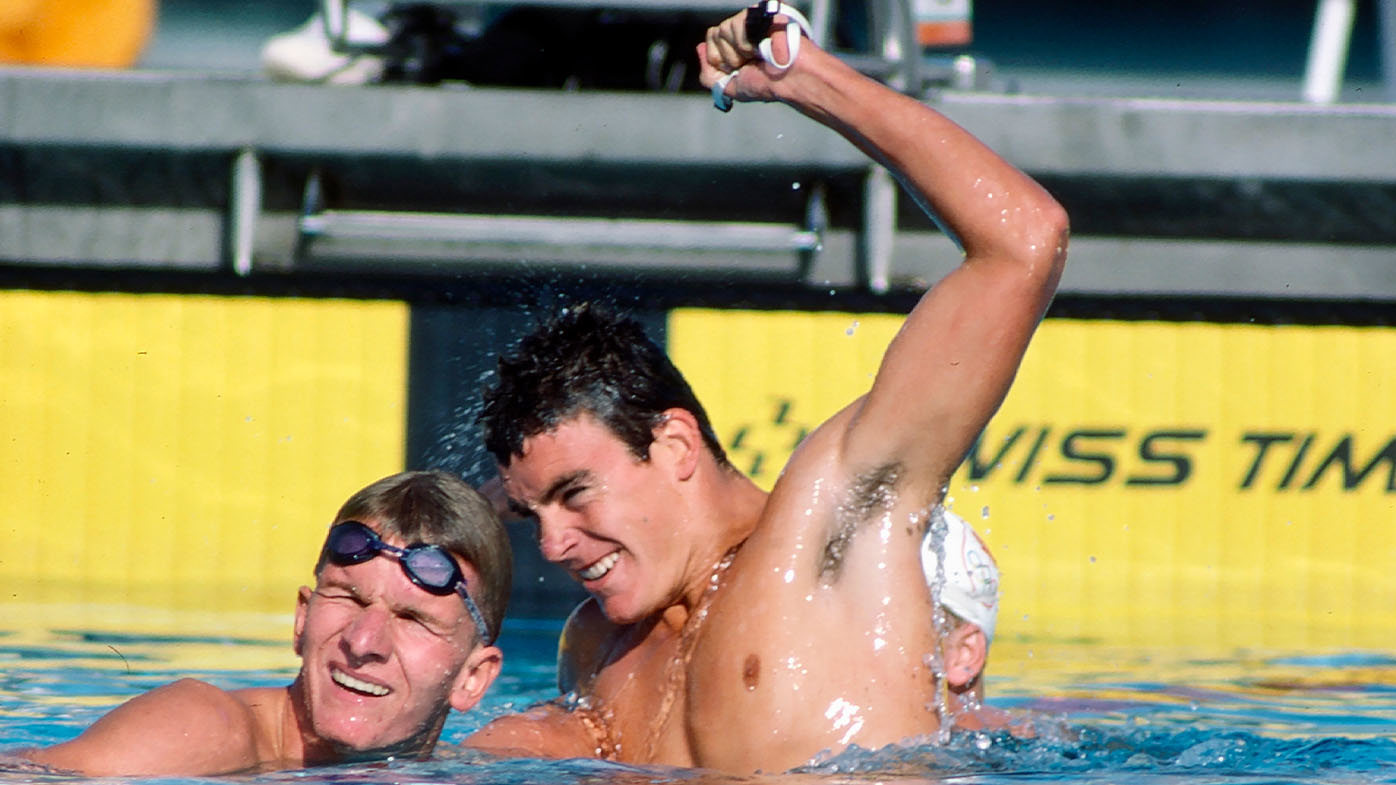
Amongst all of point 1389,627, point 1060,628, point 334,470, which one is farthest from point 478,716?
point 1389,627

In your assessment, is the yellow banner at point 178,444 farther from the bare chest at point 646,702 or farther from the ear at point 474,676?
the ear at point 474,676

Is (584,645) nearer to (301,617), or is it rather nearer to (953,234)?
(301,617)

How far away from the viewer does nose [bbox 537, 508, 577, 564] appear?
329cm

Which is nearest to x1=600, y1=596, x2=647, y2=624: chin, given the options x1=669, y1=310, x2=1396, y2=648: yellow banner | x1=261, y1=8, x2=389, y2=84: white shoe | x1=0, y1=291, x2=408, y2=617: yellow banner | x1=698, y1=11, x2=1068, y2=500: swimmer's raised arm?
x1=698, y1=11, x2=1068, y2=500: swimmer's raised arm

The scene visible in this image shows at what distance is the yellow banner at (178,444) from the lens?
6824 mm

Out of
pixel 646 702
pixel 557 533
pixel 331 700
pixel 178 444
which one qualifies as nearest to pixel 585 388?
pixel 557 533

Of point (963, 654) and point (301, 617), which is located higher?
point (301, 617)

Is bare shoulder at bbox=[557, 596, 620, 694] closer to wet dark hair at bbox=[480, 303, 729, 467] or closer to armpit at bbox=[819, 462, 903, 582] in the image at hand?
wet dark hair at bbox=[480, 303, 729, 467]

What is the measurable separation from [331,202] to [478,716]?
3465 mm

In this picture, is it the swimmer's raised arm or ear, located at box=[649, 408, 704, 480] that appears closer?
the swimmer's raised arm

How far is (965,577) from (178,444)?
4217mm

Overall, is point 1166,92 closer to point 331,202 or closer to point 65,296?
point 331,202

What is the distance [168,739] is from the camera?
2877 mm

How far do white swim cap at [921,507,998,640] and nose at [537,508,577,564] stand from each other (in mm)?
834
